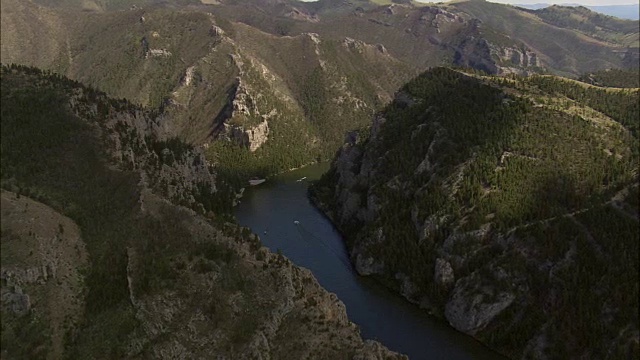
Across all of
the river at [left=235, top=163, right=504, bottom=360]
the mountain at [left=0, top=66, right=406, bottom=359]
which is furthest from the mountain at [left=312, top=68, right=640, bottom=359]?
the mountain at [left=0, top=66, right=406, bottom=359]

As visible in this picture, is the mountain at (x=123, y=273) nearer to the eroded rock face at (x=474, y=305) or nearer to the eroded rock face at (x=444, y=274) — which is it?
the eroded rock face at (x=474, y=305)

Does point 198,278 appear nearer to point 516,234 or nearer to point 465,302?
point 465,302

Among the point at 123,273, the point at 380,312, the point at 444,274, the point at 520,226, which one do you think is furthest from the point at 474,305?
the point at 123,273

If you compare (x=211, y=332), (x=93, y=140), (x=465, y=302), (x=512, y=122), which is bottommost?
(x=465, y=302)

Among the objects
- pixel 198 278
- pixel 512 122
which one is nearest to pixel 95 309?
pixel 198 278

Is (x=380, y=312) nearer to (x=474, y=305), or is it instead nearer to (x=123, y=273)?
(x=474, y=305)
